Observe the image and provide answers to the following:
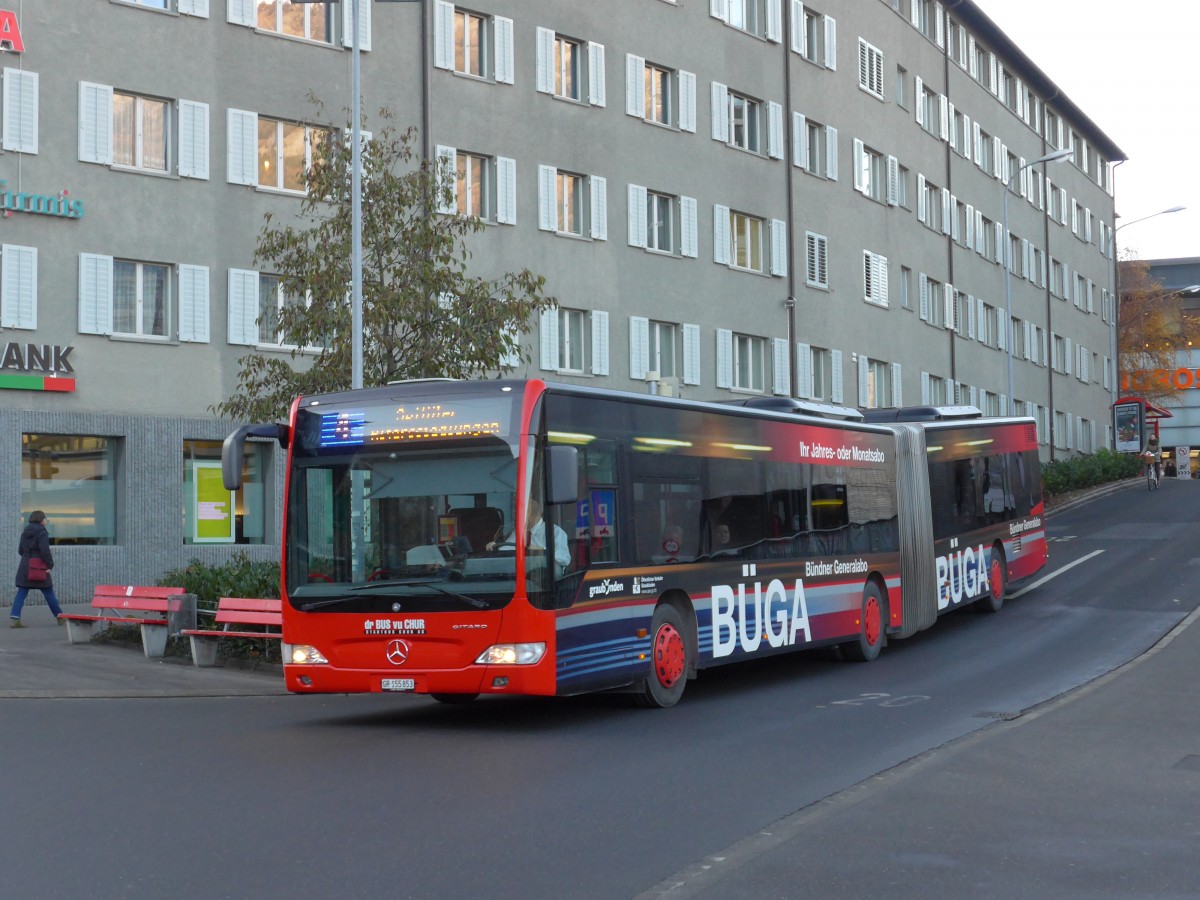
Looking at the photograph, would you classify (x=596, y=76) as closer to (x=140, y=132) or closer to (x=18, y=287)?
(x=140, y=132)

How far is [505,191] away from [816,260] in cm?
1364

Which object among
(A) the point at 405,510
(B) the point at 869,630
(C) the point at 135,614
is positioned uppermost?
(A) the point at 405,510

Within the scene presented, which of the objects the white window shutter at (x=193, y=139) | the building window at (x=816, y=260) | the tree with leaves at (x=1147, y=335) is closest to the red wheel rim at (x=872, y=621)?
the white window shutter at (x=193, y=139)

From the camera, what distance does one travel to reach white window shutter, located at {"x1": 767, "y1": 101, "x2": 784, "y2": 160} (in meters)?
42.8

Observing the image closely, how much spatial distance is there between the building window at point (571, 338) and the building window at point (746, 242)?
6559 millimetres

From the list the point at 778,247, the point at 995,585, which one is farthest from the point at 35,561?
the point at 778,247

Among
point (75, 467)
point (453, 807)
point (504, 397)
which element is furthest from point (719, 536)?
point (75, 467)

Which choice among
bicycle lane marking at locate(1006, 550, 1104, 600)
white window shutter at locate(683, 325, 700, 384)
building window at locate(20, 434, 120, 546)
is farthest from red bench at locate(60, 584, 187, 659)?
white window shutter at locate(683, 325, 700, 384)

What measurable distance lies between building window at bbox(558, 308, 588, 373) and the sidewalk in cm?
1640

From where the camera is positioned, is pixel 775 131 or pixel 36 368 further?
pixel 775 131

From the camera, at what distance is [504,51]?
1350 inches

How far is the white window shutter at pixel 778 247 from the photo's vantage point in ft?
140

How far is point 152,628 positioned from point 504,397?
26.5 feet

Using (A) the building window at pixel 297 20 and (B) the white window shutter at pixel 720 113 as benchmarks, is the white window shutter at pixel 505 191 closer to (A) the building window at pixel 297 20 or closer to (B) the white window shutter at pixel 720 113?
(A) the building window at pixel 297 20
